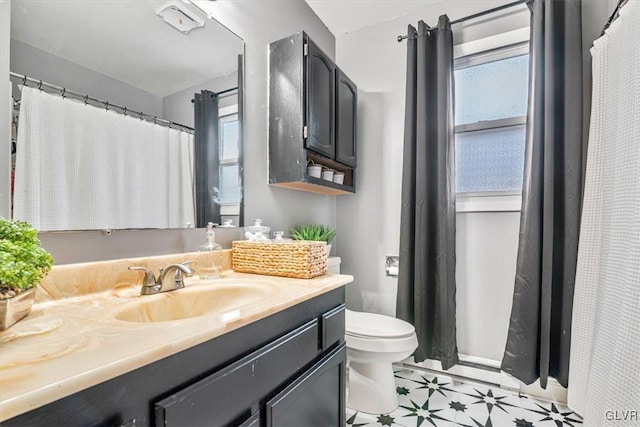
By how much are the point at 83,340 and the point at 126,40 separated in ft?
3.25

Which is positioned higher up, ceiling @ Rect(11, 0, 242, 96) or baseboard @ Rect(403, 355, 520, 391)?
ceiling @ Rect(11, 0, 242, 96)

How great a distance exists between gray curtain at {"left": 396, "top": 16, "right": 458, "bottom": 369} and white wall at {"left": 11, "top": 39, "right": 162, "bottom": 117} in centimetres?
147

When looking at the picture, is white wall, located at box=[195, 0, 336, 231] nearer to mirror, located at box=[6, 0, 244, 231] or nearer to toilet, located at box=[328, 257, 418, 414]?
mirror, located at box=[6, 0, 244, 231]

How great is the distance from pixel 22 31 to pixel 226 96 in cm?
70

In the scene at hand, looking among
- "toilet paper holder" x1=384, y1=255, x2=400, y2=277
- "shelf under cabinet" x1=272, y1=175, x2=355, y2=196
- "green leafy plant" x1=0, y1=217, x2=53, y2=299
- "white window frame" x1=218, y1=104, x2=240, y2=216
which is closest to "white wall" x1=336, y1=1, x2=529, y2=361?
"toilet paper holder" x1=384, y1=255, x2=400, y2=277

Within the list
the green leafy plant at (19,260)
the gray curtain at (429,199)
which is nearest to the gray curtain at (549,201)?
the gray curtain at (429,199)

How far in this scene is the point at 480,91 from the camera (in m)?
1.99

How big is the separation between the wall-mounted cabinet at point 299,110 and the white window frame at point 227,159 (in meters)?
0.25

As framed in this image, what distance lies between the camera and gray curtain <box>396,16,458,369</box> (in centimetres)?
186

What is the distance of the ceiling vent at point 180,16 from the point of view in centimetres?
119

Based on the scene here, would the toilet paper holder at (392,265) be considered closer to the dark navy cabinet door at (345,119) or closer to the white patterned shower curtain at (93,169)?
the dark navy cabinet door at (345,119)

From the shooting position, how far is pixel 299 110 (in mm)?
1567

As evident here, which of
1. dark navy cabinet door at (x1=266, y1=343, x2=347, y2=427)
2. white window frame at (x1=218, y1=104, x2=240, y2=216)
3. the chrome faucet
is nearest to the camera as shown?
dark navy cabinet door at (x1=266, y1=343, x2=347, y2=427)

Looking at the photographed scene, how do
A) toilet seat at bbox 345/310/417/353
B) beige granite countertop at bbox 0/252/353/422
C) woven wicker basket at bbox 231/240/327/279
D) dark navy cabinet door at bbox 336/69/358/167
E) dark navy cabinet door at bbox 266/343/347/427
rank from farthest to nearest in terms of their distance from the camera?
dark navy cabinet door at bbox 336/69/358/167 < toilet seat at bbox 345/310/417/353 < woven wicker basket at bbox 231/240/327/279 < dark navy cabinet door at bbox 266/343/347/427 < beige granite countertop at bbox 0/252/353/422
